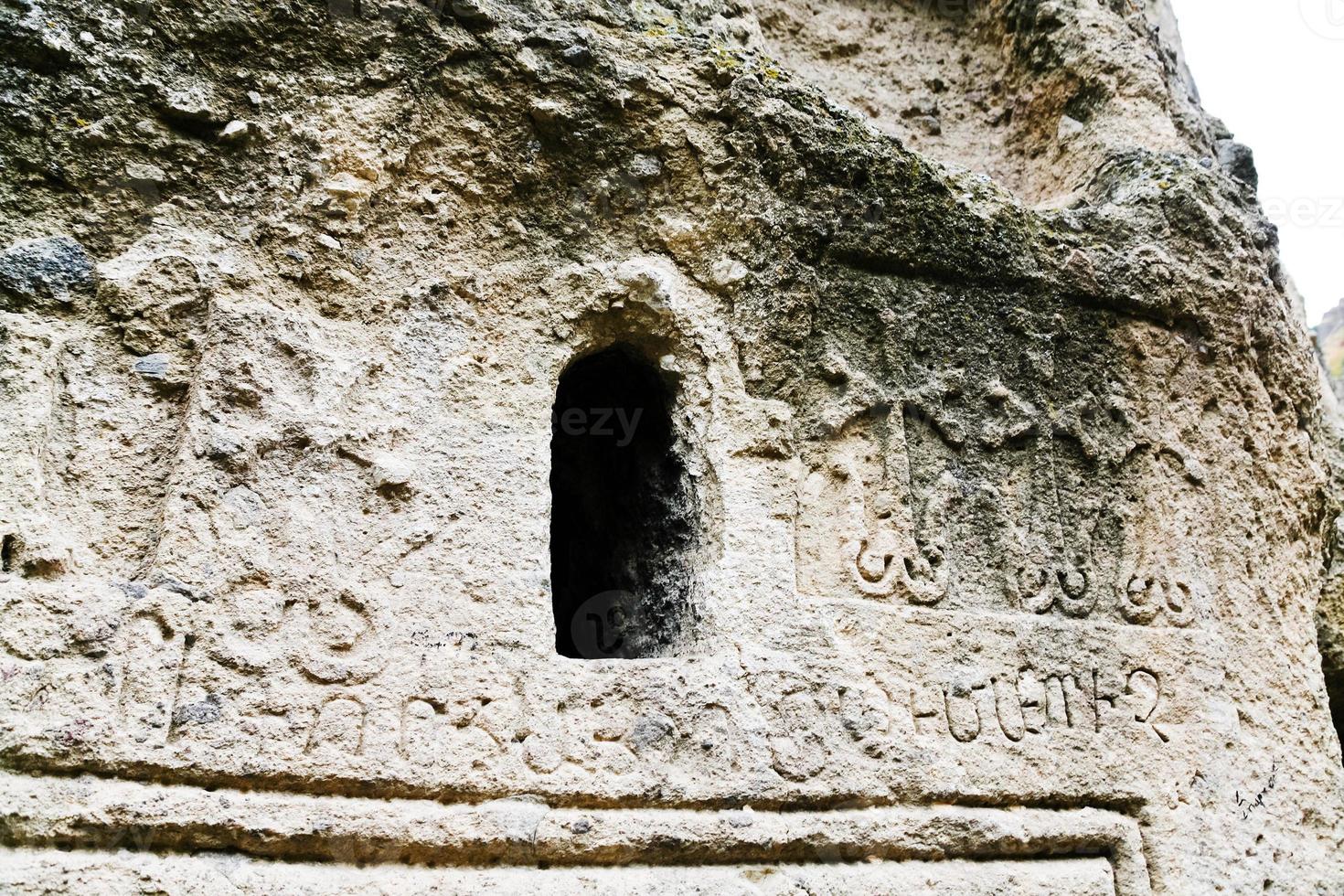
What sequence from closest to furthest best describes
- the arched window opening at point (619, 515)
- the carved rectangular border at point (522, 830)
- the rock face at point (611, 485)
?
the carved rectangular border at point (522, 830)
the rock face at point (611, 485)
the arched window opening at point (619, 515)

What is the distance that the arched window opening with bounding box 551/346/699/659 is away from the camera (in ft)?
8.25

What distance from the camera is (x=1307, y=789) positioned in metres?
2.67

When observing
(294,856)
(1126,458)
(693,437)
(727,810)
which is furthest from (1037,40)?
(294,856)

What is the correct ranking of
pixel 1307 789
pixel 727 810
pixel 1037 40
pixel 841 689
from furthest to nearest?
pixel 1037 40
pixel 1307 789
pixel 841 689
pixel 727 810

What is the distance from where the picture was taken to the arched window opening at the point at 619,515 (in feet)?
8.25

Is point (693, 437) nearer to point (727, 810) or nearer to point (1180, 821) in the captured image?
point (727, 810)

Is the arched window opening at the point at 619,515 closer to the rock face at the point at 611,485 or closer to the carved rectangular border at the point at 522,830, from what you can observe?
the rock face at the point at 611,485

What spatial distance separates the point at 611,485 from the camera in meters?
2.94

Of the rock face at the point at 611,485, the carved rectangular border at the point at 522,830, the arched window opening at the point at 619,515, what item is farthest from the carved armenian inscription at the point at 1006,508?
the carved rectangular border at the point at 522,830

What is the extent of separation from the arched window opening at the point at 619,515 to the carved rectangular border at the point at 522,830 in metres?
0.46

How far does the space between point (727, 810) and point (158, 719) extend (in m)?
1.07

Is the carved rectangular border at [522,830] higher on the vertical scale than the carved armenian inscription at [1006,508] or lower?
lower

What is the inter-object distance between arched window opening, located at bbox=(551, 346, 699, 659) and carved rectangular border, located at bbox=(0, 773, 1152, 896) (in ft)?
1.51

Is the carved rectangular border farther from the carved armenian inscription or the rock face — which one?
the carved armenian inscription
